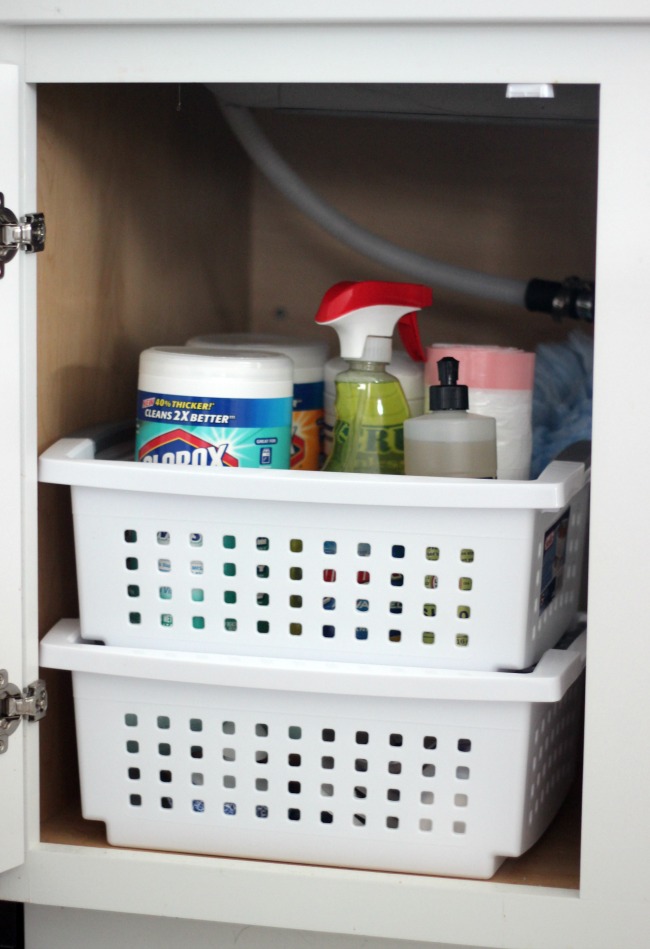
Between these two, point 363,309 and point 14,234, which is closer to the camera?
point 14,234

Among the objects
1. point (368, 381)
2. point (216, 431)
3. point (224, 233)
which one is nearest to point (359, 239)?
point (224, 233)

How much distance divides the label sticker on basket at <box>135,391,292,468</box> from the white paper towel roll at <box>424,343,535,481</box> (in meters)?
0.16

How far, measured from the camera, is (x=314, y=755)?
824 mm

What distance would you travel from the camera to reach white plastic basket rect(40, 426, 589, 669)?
775mm

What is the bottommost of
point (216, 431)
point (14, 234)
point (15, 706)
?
point (15, 706)

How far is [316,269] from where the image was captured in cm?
131

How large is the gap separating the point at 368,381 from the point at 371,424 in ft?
0.12

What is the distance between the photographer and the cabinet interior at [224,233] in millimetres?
884

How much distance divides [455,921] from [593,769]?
6.0 inches

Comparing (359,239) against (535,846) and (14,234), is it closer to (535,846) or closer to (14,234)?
A: (14,234)

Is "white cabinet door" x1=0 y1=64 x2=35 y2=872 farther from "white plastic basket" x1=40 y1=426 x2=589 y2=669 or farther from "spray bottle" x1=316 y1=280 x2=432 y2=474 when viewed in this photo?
"spray bottle" x1=316 y1=280 x2=432 y2=474

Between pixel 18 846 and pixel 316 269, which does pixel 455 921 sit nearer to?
pixel 18 846

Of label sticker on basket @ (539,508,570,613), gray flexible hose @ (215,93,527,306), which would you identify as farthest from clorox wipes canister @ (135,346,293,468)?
gray flexible hose @ (215,93,527,306)

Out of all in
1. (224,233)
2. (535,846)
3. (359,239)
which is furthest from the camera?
(224,233)
